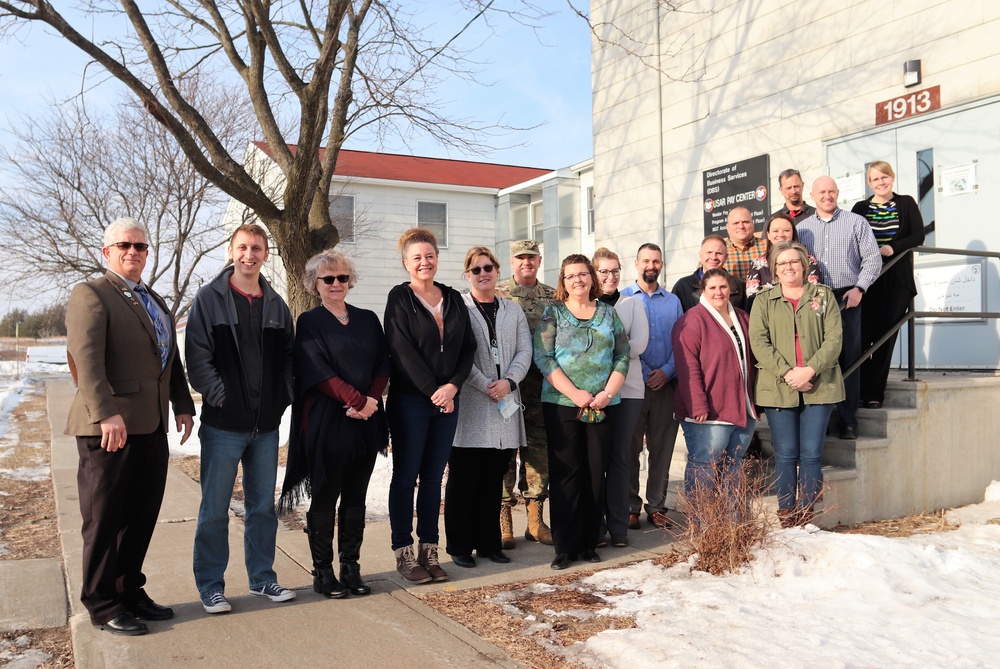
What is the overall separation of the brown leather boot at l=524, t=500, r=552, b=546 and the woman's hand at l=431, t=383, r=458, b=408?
1340 millimetres

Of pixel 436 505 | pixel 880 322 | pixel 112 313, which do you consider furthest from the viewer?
pixel 880 322

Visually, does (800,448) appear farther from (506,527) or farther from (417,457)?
(417,457)

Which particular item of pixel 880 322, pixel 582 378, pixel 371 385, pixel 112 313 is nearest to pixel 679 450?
pixel 880 322

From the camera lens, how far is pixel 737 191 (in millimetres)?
9695

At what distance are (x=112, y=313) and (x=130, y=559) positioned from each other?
1203 millimetres

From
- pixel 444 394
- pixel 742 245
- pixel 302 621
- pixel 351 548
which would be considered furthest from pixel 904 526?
pixel 302 621

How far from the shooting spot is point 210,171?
7.78 meters

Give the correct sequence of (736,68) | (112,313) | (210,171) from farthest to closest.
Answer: (736,68) < (210,171) < (112,313)

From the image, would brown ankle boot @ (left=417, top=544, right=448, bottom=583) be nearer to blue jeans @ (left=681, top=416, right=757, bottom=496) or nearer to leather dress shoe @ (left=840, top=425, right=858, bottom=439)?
blue jeans @ (left=681, top=416, right=757, bottom=496)

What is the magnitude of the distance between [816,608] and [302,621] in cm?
252

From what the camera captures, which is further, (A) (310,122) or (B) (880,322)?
(A) (310,122)

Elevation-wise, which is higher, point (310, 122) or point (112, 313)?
point (310, 122)

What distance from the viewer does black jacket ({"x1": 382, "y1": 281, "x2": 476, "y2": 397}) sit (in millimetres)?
4742

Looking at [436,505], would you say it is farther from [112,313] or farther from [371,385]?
[112,313]
